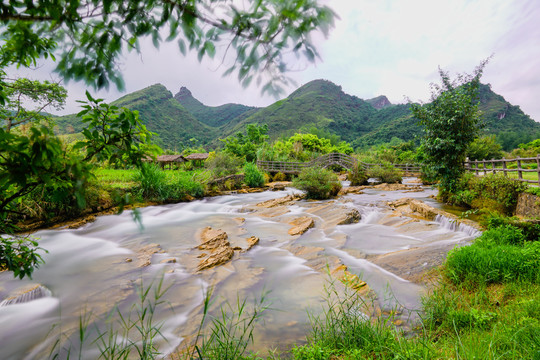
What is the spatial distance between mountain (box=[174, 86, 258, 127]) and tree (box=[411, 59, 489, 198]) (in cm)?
10056

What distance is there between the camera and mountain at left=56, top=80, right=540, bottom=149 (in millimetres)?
51938

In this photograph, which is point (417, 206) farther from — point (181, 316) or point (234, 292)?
point (181, 316)

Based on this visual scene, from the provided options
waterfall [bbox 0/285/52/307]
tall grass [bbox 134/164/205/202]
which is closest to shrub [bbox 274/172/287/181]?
tall grass [bbox 134/164/205/202]

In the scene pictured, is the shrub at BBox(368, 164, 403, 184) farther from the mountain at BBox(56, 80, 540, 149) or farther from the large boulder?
the mountain at BBox(56, 80, 540, 149)

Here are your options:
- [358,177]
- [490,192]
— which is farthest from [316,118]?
[490,192]

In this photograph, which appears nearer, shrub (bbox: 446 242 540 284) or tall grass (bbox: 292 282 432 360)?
tall grass (bbox: 292 282 432 360)

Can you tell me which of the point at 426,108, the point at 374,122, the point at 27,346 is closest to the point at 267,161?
the point at 426,108

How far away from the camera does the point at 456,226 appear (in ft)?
22.4

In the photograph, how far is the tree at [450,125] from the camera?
10.2 metres

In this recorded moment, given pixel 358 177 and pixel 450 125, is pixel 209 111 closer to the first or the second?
pixel 358 177

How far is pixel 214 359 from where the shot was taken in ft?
6.60

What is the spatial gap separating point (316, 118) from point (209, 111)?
57.3 metres

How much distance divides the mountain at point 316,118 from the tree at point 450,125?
2976cm

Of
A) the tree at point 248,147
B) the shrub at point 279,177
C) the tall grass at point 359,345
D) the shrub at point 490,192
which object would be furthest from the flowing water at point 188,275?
the tree at point 248,147
